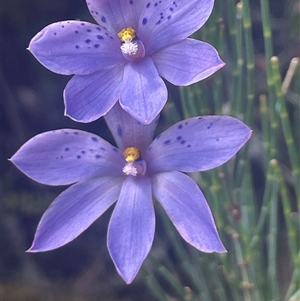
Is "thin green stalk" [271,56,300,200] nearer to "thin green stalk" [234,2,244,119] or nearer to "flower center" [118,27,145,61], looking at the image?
"thin green stalk" [234,2,244,119]

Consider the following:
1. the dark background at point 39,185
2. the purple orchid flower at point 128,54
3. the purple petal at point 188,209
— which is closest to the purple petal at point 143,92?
the purple orchid flower at point 128,54

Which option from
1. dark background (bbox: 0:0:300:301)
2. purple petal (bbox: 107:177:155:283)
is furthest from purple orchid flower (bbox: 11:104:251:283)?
dark background (bbox: 0:0:300:301)

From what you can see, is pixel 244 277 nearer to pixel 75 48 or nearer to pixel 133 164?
pixel 133 164

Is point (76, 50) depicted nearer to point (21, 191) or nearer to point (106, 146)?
point (106, 146)

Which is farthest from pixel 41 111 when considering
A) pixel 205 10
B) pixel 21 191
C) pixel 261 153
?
pixel 205 10

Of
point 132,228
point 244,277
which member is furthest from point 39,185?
point 132,228
